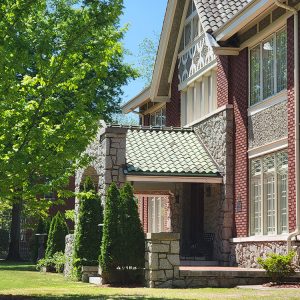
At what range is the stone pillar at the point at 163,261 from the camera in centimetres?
1638

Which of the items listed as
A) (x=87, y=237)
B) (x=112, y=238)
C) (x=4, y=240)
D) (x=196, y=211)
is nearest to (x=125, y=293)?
(x=112, y=238)

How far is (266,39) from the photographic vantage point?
19.1 meters

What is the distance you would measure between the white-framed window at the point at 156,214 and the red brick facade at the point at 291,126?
395 inches

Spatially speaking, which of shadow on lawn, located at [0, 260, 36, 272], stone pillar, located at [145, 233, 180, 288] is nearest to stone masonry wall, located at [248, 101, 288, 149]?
stone pillar, located at [145, 233, 180, 288]

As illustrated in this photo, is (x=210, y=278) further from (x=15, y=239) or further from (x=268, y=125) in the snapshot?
(x=15, y=239)

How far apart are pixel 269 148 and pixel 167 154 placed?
4279mm

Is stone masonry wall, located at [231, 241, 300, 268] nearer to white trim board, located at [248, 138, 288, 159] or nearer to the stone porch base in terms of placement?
the stone porch base

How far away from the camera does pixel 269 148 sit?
1869 centimetres

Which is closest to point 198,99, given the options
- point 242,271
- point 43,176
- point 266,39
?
point 266,39

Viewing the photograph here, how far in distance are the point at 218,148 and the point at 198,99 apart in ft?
9.35

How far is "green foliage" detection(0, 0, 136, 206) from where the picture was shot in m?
13.1

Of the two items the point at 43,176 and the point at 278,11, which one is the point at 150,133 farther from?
the point at 43,176

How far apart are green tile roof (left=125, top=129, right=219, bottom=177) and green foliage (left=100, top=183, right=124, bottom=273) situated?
2.77 metres

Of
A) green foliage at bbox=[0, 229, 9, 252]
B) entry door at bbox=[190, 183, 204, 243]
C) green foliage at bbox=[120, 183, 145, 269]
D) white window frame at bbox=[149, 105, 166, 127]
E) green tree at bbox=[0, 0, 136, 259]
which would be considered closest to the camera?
green tree at bbox=[0, 0, 136, 259]
